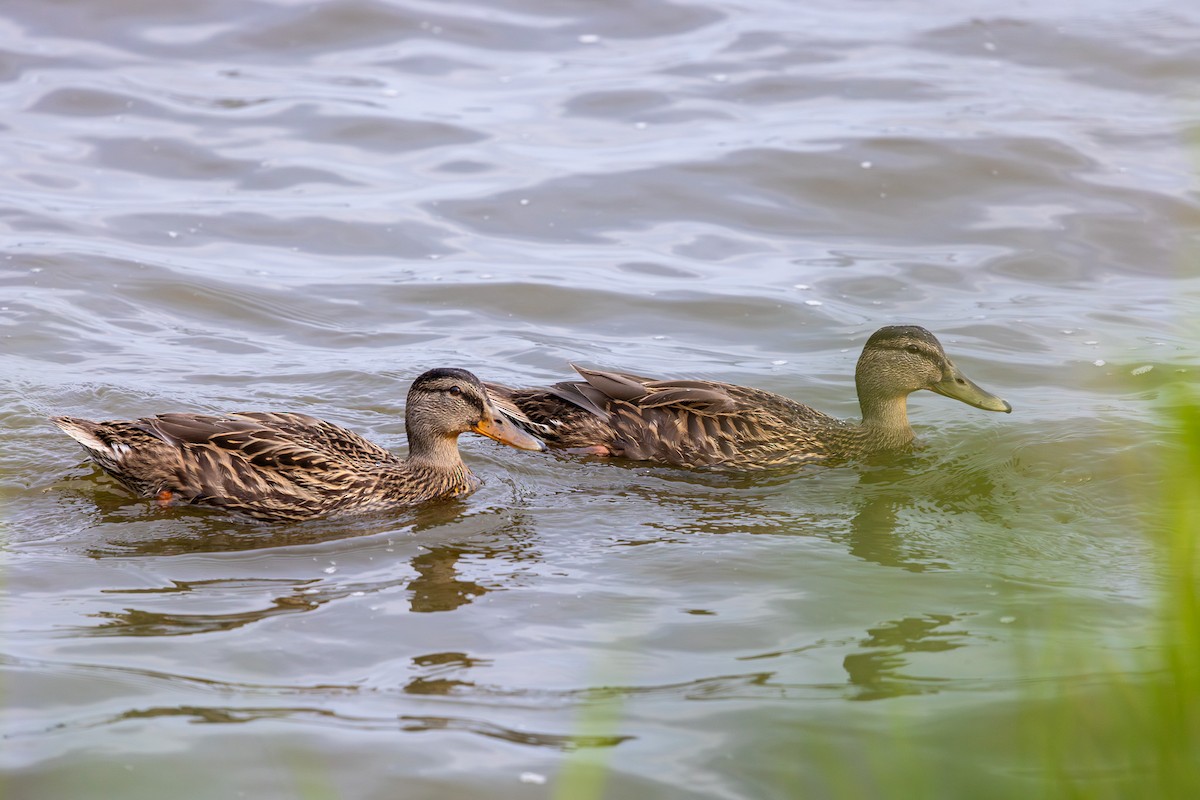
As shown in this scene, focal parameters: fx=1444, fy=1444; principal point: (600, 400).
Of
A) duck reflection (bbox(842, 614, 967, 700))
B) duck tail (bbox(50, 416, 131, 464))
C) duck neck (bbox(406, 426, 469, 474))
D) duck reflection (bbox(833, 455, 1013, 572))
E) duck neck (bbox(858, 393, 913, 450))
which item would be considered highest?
duck tail (bbox(50, 416, 131, 464))

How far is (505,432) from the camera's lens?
8492mm

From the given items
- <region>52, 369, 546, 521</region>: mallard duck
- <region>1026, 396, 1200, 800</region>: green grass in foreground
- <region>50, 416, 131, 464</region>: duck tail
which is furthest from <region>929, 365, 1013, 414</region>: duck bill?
<region>50, 416, 131, 464</region>: duck tail

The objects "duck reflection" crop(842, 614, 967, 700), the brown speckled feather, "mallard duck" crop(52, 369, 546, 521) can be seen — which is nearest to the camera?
"duck reflection" crop(842, 614, 967, 700)

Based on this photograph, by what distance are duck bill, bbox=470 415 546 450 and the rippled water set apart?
25 cm

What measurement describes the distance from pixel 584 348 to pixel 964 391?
3110mm

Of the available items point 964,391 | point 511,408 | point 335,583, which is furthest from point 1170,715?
point 511,408

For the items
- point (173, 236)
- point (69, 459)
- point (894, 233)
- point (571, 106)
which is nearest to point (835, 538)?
point (69, 459)

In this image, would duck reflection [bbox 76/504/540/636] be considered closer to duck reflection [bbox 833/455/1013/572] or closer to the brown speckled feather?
the brown speckled feather

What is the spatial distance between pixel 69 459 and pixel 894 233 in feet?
25.3

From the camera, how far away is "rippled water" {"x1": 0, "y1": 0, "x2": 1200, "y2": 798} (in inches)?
208

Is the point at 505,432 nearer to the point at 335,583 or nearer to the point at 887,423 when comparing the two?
the point at 335,583

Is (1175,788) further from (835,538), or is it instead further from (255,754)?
(835,538)

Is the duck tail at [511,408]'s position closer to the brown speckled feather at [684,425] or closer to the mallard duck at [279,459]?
the brown speckled feather at [684,425]

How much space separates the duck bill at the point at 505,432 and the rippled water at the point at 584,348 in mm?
246
